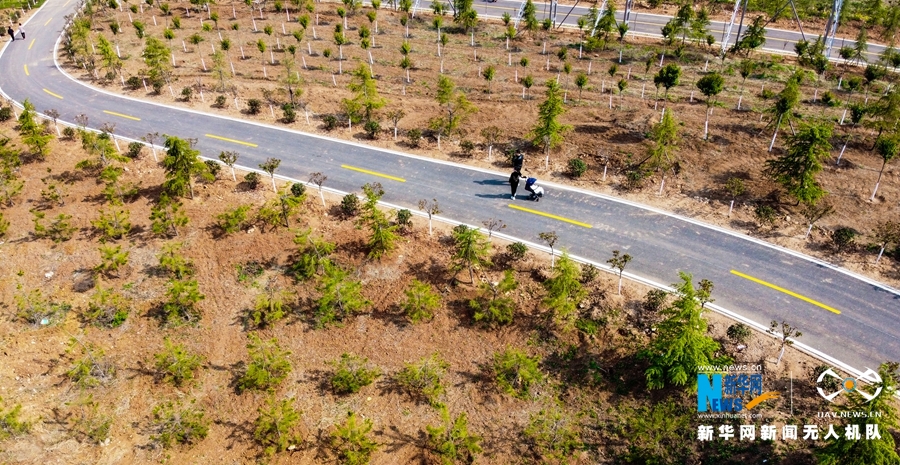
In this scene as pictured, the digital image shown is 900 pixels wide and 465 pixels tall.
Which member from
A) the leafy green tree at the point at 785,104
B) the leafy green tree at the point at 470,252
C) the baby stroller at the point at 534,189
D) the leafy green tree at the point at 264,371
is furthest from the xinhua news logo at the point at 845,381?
the leafy green tree at the point at 264,371

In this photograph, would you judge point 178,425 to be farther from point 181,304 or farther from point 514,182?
point 514,182

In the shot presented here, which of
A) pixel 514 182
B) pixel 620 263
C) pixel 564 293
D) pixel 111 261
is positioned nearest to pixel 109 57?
pixel 111 261

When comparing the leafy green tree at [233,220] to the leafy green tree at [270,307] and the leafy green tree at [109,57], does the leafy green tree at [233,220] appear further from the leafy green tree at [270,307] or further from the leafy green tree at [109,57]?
the leafy green tree at [109,57]

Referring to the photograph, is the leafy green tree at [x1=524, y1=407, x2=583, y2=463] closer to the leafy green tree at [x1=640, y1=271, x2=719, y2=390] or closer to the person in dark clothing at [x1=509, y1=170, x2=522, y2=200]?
the leafy green tree at [x1=640, y1=271, x2=719, y2=390]

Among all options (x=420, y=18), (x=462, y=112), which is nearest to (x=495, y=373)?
(x=462, y=112)

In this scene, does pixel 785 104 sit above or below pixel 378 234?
above

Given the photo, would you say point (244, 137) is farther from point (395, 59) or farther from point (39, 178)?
point (395, 59)
